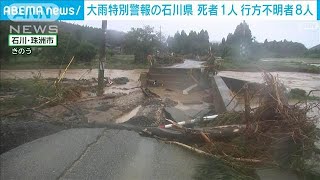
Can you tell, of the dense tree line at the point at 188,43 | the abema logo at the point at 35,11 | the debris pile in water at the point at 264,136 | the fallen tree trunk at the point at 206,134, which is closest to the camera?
the abema logo at the point at 35,11

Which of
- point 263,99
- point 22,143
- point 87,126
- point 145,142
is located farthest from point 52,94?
point 263,99

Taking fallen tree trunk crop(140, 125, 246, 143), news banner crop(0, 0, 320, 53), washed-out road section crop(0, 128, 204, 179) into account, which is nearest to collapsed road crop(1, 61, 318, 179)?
washed-out road section crop(0, 128, 204, 179)

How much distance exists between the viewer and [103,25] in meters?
9.48

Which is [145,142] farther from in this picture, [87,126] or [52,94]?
[52,94]

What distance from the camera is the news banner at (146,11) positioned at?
3.49 meters

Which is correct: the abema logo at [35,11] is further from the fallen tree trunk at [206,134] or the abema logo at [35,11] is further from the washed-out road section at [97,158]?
the fallen tree trunk at [206,134]

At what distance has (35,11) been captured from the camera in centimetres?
347

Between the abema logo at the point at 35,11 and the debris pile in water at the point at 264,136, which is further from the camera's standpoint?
the debris pile in water at the point at 264,136

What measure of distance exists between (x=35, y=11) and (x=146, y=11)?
1.25 m

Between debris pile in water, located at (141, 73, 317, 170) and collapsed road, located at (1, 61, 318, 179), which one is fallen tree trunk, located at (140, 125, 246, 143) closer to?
debris pile in water, located at (141, 73, 317, 170)

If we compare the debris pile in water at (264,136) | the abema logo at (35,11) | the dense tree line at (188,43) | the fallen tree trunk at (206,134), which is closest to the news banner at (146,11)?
the abema logo at (35,11)

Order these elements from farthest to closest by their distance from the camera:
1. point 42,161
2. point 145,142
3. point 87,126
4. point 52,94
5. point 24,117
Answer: point 52,94 → point 24,117 → point 87,126 → point 145,142 → point 42,161

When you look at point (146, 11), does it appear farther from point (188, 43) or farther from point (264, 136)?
point (188, 43)

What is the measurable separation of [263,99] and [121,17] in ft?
7.58
